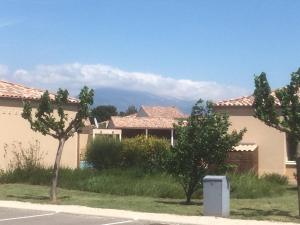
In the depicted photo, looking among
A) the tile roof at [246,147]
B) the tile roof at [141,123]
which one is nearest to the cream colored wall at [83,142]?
the tile roof at [246,147]

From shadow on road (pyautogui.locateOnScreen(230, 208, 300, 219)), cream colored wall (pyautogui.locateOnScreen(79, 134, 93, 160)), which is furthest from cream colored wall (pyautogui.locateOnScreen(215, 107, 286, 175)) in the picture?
shadow on road (pyautogui.locateOnScreen(230, 208, 300, 219))

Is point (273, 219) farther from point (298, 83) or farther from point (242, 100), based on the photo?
point (242, 100)

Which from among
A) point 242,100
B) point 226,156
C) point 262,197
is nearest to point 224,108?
point 242,100

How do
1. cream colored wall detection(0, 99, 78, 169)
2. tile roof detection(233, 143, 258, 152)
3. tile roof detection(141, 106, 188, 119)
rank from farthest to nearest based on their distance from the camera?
tile roof detection(141, 106, 188, 119)
tile roof detection(233, 143, 258, 152)
cream colored wall detection(0, 99, 78, 169)

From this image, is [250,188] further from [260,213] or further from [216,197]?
[216,197]

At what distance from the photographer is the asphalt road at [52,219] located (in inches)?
566

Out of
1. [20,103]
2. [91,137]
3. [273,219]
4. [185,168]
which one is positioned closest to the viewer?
[273,219]

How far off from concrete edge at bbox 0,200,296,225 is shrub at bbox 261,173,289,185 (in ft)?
37.8

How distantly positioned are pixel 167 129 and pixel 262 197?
1347 inches

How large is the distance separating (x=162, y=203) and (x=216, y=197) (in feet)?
11.5

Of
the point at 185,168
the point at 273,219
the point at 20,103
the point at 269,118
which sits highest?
the point at 20,103

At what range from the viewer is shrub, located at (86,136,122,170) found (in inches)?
1159

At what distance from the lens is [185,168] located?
18.9m

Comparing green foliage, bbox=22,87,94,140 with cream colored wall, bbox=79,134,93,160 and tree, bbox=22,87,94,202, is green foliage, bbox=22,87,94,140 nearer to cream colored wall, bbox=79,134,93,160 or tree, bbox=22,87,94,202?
tree, bbox=22,87,94,202
